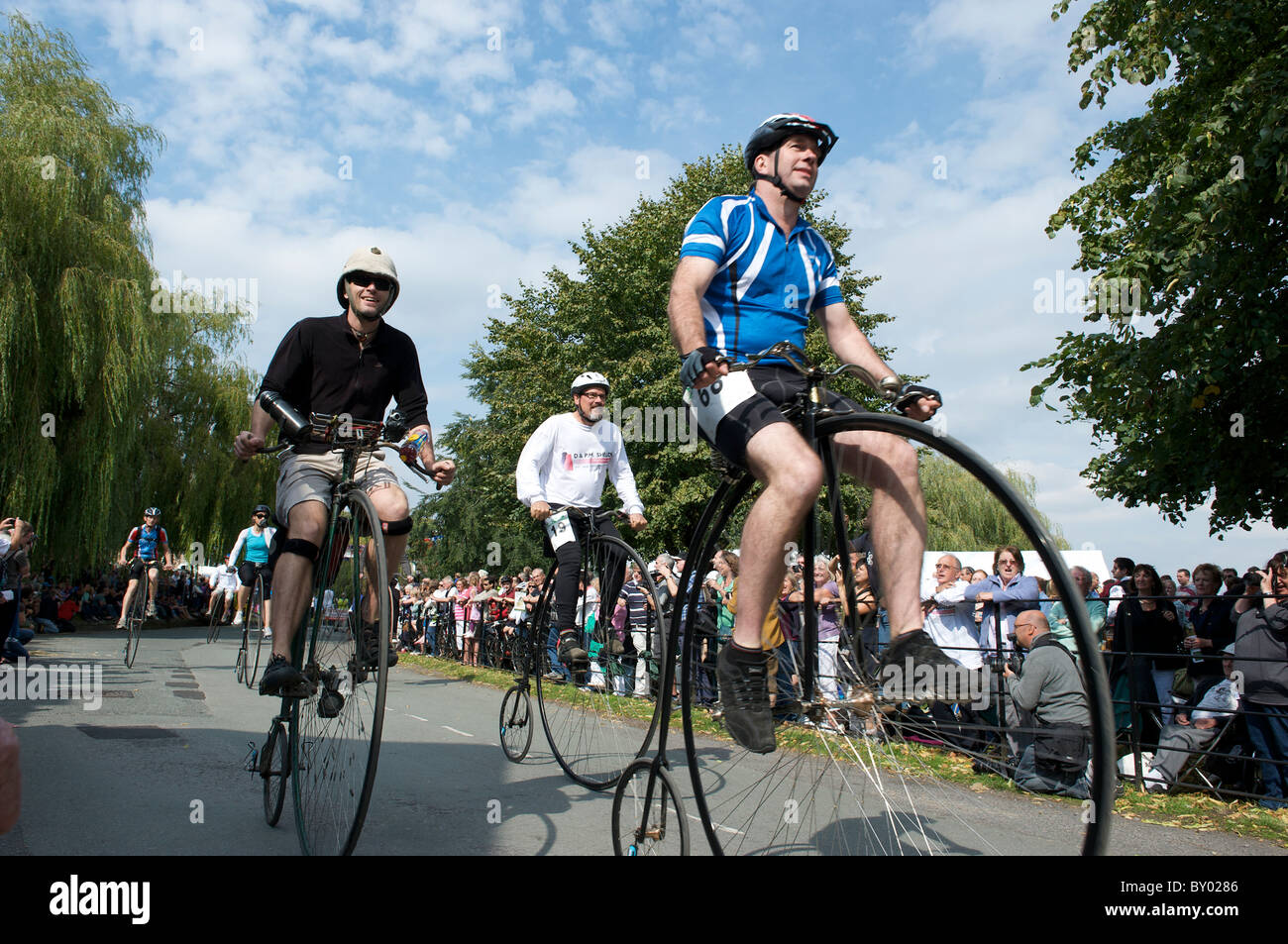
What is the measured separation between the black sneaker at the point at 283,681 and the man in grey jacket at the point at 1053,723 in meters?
2.78

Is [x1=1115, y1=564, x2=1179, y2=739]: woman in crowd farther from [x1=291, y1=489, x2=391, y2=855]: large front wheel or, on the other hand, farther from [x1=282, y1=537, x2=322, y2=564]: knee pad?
[x1=282, y1=537, x2=322, y2=564]: knee pad

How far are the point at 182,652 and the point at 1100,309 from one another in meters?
15.8

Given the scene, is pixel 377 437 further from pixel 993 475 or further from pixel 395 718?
pixel 395 718

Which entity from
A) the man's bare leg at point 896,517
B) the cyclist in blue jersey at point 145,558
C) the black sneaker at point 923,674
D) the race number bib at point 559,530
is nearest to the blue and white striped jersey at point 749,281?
the man's bare leg at point 896,517

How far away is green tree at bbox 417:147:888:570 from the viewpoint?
30750 mm

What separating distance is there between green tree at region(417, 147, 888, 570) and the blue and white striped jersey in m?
24.8

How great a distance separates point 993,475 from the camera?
2.13 meters

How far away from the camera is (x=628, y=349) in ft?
109

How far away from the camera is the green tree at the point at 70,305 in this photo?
1883 cm

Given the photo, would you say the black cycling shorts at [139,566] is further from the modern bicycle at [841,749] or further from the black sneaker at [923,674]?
the black sneaker at [923,674]

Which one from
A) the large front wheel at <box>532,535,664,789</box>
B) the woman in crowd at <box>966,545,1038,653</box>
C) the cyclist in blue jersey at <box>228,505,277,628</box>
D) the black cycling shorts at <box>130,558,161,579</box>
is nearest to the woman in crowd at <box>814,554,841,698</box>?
the woman in crowd at <box>966,545,1038,653</box>

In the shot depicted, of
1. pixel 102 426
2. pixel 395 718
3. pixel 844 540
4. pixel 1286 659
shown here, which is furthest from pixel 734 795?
pixel 102 426

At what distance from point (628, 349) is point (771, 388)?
30.3 metres

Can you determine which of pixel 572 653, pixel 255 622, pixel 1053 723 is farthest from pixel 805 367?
pixel 255 622
